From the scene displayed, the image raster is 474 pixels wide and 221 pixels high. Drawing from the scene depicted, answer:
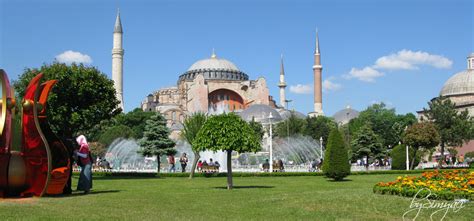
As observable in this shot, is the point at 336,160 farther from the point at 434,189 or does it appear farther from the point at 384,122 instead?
the point at 384,122

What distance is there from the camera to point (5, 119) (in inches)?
431

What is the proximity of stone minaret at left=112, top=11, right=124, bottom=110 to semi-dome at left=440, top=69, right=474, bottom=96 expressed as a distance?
4306 cm

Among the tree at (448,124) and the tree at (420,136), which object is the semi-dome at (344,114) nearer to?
the tree at (448,124)

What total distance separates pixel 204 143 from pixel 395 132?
43.3 metres

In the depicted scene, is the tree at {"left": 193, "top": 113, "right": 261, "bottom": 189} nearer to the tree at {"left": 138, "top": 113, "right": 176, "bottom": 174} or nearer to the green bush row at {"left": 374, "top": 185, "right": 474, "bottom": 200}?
the green bush row at {"left": 374, "top": 185, "right": 474, "bottom": 200}

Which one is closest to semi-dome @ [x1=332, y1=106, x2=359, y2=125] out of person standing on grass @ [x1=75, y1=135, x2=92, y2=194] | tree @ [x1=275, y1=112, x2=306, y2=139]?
tree @ [x1=275, y1=112, x2=306, y2=139]

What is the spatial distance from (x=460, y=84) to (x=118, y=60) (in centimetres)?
4499

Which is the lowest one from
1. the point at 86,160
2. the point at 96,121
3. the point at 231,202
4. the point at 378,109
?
the point at 231,202

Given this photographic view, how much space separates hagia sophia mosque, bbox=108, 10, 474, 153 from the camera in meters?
78.2

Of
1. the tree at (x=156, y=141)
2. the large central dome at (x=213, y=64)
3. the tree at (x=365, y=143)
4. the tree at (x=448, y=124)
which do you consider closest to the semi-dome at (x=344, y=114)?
the large central dome at (x=213, y=64)

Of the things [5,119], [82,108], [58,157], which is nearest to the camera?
[5,119]

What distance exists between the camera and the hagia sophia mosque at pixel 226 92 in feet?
257

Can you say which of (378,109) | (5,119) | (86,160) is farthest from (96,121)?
(378,109)

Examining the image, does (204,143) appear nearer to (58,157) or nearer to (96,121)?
(58,157)
